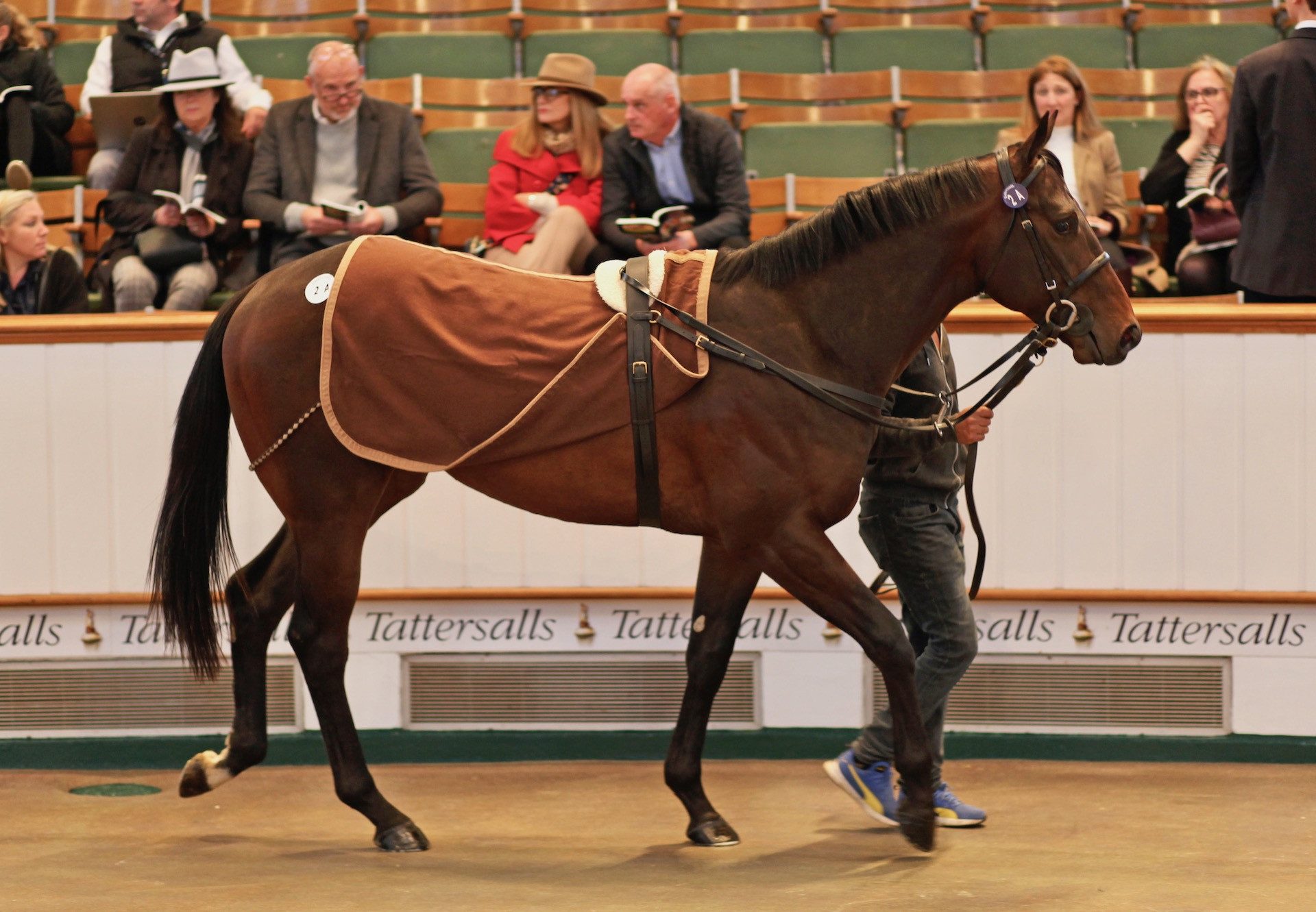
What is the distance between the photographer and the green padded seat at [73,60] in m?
8.63

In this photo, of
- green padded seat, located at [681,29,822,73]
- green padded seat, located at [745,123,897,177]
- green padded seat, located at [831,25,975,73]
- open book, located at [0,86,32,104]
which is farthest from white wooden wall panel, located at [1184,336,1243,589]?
open book, located at [0,86,32,104]

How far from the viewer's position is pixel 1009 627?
5254 millimetres

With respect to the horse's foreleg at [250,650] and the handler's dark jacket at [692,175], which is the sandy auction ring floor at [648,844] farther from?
the handler's dark jacket at [692,175]

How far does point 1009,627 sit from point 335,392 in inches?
93.0

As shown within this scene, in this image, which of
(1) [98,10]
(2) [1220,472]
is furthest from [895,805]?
(1) [98,10]

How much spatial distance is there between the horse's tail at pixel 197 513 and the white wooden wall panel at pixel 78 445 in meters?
0.83

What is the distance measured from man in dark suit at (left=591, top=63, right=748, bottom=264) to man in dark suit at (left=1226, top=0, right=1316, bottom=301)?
187 cm

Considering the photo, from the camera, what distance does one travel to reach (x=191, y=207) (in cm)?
638

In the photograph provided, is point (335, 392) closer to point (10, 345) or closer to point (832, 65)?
point (10, 345)

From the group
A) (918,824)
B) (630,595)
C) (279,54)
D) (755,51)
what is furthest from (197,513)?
(755,51)

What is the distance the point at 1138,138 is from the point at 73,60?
5595 mm

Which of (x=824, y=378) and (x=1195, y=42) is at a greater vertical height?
(x=1195, y=42)

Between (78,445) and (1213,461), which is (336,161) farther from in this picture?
(1213,461)

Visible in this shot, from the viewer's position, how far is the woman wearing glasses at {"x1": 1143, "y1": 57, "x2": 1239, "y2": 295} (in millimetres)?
6277
